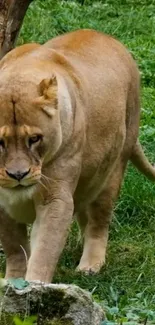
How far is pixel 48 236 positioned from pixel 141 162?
1.86 metres

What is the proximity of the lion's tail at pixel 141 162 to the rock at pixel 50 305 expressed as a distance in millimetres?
3017

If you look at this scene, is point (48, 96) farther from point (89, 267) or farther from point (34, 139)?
point (89, 267)

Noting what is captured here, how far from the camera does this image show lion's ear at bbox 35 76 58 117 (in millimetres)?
5289

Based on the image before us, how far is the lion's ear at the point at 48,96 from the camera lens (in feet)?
17.4

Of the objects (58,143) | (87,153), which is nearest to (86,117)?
(87,153)

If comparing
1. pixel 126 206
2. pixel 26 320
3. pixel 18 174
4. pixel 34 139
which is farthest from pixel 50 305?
pixel 126 206

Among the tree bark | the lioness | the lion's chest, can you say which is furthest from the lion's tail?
the lion's chest

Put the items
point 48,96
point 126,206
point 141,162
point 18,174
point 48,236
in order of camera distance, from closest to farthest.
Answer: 1. point 18,174
2. point 48,96
3. point 48,236
4. point 141,162
5. point 126,206

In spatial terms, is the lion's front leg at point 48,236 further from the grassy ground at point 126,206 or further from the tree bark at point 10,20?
the tree bark at point 10,20

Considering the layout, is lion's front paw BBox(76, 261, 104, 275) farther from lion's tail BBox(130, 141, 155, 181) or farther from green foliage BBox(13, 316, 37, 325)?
green foliage BBox(13, 316, 37, 325)

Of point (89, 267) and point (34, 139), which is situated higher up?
point (34, 139)

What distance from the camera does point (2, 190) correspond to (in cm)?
548

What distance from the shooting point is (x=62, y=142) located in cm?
553

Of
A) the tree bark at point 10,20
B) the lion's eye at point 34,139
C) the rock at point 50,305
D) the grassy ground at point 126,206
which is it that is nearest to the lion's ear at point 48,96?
the lion's eye at point 34,139
